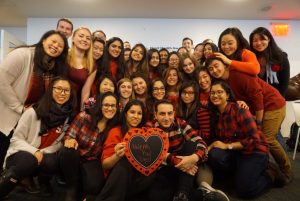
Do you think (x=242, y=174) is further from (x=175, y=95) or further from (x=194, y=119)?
(x=175, y=95)

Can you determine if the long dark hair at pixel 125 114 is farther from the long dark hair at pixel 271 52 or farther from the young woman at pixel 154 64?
the long dark hair at pixel 271 52

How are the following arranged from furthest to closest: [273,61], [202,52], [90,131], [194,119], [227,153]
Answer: [202,52]
[273,61]
[194,119]
[227,153]
[90,131]

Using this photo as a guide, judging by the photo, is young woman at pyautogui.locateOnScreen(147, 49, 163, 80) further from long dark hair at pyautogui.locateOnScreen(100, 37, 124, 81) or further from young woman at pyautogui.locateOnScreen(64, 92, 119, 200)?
young woman at pyautogui.locateOnScreen(64, 92, 119, 200)

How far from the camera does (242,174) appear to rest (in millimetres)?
2307

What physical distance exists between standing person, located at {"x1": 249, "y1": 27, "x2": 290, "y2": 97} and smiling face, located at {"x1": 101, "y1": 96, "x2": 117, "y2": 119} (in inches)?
68.4

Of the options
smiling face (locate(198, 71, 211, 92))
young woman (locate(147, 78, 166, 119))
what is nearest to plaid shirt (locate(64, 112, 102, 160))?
young woman (locate(147, 78, 166, 119))

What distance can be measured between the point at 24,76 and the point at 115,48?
43.0 inches

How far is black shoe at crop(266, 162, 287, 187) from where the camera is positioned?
2537 mm

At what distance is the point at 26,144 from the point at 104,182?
27.9 inches

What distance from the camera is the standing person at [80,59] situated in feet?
8.68

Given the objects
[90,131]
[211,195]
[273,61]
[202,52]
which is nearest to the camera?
[211,195]

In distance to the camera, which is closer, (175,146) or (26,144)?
(26,144)

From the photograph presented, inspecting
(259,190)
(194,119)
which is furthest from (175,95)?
(259,190)

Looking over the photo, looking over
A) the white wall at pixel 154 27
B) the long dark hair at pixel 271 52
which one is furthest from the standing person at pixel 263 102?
the white wall at pixel 154 27
